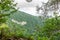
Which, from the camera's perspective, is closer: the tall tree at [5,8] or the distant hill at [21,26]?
the tall tree at [5,8]

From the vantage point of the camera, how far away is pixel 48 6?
6.59 metres

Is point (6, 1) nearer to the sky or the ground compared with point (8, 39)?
nearer to the sky

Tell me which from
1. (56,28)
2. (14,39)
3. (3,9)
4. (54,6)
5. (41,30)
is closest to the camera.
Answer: (14,39)

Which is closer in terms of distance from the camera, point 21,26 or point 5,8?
point 5,8

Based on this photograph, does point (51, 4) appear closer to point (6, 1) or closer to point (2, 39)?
point (6, 1)

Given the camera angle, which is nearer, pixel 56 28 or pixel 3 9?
pixel 3 9

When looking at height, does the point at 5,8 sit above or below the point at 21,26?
above

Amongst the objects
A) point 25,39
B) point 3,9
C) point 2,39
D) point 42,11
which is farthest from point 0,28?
point 42,11

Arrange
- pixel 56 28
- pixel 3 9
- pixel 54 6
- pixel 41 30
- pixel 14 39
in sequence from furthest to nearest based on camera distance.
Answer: pixel 41 30 → pixel 54 6 → pixel 56 28 → pixel 3 9 → pixel 14 39

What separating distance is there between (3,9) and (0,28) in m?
0.42

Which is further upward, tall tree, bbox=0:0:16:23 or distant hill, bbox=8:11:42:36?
tall tree, bbox=0:0:16:23

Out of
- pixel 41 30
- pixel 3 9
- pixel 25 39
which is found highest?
pixel 3 9

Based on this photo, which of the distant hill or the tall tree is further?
the distant hill

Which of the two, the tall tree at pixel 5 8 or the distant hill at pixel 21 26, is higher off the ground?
the tall tree at pixel 5 8
